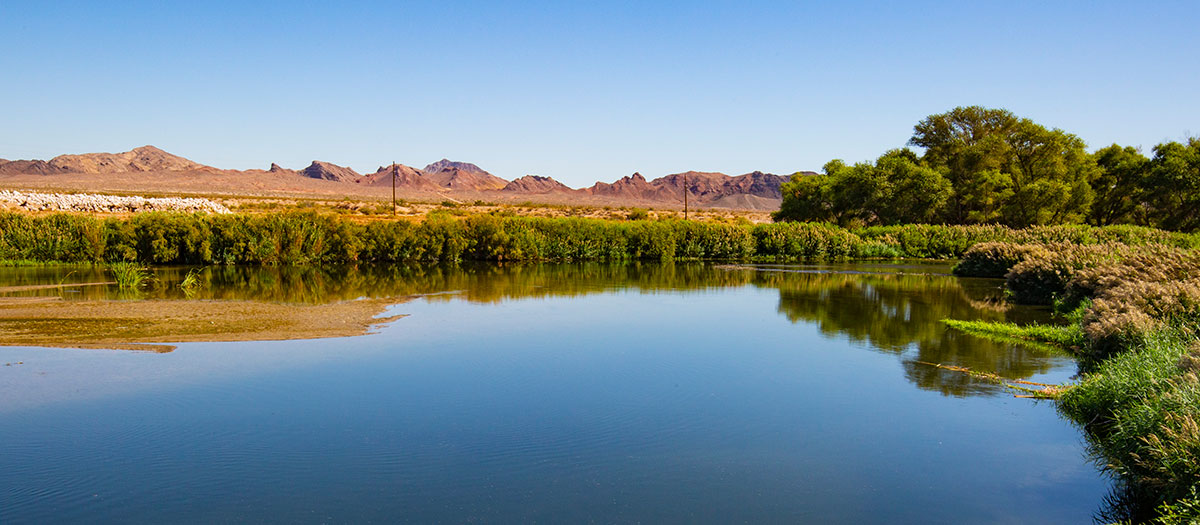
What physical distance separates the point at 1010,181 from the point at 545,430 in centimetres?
4101

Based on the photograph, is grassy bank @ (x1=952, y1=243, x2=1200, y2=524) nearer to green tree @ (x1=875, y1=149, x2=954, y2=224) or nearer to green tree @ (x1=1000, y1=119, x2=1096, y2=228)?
green tree @ (x1=875, y1=149, x2=954, y2=224)

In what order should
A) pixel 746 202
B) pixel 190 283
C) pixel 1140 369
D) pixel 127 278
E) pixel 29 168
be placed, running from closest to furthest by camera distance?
pixel 1140 369, pixel 127 278, pixel 190 283, pixel 29 168, pixel 746 202

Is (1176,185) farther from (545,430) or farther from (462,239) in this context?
(545,430)

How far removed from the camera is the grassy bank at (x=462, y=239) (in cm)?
2619

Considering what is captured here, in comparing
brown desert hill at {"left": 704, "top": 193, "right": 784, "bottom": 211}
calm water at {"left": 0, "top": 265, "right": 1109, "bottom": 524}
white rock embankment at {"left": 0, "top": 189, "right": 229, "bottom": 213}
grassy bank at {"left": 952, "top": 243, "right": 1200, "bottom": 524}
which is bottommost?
calm water at {"left": 0, "top": 265, "right": 1109, "bottom": 524}

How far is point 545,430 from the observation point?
736cm

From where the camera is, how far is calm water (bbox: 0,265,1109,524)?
18.6 ft

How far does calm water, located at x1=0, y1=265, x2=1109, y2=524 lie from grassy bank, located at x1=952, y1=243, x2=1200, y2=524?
307 millimetres

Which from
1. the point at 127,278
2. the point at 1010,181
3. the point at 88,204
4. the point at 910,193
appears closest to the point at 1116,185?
the point at 1010,181

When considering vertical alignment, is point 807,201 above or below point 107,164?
below

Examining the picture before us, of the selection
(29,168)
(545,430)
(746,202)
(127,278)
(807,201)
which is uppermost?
(29,168)

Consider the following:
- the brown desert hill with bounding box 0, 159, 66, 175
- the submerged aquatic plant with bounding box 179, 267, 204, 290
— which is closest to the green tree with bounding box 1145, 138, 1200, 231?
the submerged aquatic plant with bounding box 179, 267, 204, 290

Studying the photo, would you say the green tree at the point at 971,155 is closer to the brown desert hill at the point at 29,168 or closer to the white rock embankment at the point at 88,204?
the white rock embankment at the point at 88,204

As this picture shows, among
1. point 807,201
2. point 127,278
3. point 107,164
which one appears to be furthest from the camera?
point 107,164
